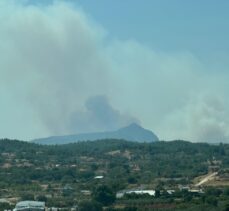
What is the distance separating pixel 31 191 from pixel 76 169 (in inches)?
1172

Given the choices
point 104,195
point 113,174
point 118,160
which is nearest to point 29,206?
point 104,195

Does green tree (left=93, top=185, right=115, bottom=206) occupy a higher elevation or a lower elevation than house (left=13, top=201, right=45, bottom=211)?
higher

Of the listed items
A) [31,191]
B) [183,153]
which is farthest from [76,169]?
[183,153]

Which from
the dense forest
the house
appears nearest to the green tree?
the dense forest

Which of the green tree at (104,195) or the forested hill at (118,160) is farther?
the forested hill at (118,160)

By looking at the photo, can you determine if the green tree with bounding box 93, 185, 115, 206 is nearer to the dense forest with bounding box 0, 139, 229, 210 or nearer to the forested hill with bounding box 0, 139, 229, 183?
the dense forest with bounding box 0, 139, 229, 210

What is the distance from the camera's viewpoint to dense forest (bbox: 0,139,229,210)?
85.9m

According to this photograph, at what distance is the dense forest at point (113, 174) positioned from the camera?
8594cm

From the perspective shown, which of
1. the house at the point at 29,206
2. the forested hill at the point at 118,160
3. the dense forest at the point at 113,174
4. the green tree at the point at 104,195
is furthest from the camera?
the forested hill at the point at 118,160

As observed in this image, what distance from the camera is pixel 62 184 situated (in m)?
116

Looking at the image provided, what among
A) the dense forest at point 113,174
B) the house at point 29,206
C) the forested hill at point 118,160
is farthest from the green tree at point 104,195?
the forested hill at point 118,160

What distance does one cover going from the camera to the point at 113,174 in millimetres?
128750

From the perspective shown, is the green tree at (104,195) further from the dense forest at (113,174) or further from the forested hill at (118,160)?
the forested hill at (118,160)

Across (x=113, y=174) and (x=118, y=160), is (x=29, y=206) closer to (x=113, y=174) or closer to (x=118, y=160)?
(x=113, y=174)
